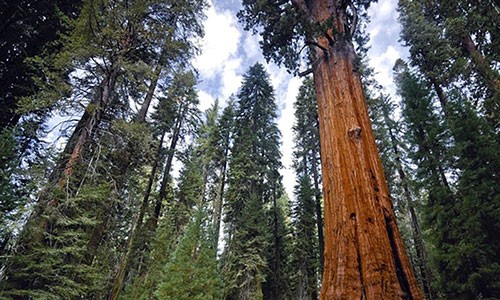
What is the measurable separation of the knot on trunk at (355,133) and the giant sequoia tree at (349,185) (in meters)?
0.01

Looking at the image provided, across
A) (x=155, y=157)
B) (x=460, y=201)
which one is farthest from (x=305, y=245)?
(x=155, y=157)

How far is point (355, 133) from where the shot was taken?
3.18 meters

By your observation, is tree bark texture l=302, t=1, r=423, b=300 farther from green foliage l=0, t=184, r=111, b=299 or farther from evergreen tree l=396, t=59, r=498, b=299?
evergreen tree l=396, t=59, r=498, b=299

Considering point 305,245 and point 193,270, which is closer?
point 193,270

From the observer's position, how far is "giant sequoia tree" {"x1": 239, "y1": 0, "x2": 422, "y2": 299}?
241 cm

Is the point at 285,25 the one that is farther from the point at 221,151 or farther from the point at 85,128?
the point at 221,151

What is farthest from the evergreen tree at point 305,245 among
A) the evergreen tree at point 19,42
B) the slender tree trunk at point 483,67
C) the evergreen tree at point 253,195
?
the evergreen tree at point 19,42

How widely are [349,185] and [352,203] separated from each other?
207 millimetres

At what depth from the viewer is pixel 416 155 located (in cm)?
1125

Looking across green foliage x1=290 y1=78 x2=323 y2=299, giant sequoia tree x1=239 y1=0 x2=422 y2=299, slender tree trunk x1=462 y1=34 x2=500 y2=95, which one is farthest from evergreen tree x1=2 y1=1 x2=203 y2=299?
green foliage x1=290 y1=78 x2=323 y2=299

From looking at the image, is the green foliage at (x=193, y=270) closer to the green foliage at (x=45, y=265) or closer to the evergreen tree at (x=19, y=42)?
the green foliage at (x=45, y=265)

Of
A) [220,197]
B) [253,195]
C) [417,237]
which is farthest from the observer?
[220,197]

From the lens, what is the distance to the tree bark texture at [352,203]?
240 cm

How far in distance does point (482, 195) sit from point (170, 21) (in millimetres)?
11942
